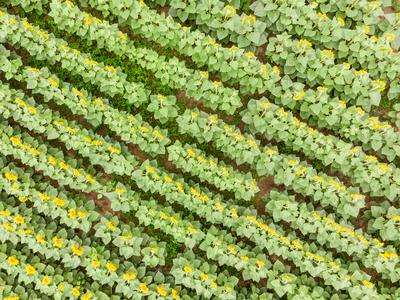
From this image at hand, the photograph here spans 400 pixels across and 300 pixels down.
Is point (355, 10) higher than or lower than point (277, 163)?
higher

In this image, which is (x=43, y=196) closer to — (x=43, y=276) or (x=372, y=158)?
Answer: (x=43, y=276)

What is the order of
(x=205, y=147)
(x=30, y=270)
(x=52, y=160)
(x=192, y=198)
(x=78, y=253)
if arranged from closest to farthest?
(x=30, y=270) → (x=78, y=253) → (x=52, y=160) → (x=192, y=198) → (x=205, y=147)

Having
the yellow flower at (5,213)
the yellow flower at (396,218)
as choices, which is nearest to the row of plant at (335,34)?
the yellow flower at (396,218)

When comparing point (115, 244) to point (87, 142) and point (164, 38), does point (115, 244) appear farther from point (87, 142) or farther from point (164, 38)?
point (164, 38)

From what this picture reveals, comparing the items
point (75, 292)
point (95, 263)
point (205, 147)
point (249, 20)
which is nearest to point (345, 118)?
point (249, 20)

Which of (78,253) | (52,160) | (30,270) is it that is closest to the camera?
(30,270)

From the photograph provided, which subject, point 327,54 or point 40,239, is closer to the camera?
point 40,239

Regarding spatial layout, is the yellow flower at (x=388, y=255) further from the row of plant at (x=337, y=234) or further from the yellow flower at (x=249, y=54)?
the yellow flower at (x=249, y=54)

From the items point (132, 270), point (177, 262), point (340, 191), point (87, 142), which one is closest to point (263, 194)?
point (340, 191)

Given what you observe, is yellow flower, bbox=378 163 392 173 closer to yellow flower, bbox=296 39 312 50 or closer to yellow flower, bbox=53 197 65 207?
yellow flower, bbox=296 39 312 50
